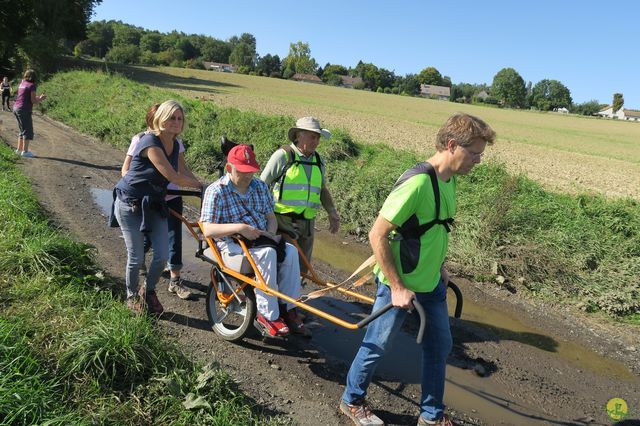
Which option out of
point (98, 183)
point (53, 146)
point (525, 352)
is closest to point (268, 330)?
point (525, 352)

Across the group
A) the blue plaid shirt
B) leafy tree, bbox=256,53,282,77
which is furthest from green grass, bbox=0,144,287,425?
leafy tree, bbox=256,53,282,77

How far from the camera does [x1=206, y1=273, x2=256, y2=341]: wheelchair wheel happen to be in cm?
439

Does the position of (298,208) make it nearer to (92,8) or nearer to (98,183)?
(98,183)

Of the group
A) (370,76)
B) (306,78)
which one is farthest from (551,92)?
(306,78)

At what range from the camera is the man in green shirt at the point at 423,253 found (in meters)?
2.94

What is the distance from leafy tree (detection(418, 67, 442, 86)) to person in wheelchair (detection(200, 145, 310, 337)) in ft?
490

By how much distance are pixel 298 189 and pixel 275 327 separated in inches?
55.8

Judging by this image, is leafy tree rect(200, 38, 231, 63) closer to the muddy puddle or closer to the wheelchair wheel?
the muddy puddle

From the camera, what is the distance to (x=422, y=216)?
3020mm

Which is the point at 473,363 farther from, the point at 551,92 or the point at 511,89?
the point at 551,92

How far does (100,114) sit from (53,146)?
4.34 meters

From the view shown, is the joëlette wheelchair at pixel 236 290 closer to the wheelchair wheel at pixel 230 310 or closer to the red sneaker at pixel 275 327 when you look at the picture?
the wheelchair wheel at pixel 230 310

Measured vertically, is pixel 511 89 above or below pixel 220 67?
above

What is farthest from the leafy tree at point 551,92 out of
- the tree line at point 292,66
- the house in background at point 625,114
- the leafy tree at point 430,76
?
the leafy tree at point 430,76
